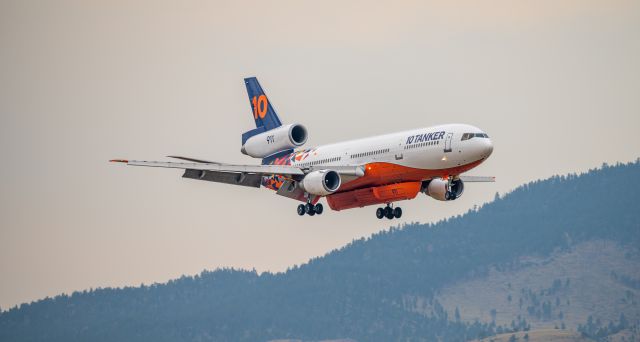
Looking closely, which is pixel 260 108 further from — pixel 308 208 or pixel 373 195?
pixel 373 195

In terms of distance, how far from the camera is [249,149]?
3588 inches

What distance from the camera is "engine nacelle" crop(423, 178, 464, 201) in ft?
262

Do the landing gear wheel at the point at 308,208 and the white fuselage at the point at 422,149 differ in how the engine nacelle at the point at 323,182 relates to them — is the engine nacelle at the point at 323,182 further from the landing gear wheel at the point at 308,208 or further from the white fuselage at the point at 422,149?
the landing gear wheel at the point at 308,208

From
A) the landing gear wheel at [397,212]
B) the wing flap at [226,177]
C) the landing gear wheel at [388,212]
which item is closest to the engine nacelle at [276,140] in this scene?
the wing flap at [226,177]

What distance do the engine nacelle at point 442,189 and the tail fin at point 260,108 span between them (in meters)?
14.7

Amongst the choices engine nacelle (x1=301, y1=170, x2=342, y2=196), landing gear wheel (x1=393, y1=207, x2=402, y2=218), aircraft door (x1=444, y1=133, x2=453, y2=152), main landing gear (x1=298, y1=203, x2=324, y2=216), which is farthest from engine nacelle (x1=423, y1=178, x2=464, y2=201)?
main landing gear (x1=298, y1=203, x2=324, y2=216)

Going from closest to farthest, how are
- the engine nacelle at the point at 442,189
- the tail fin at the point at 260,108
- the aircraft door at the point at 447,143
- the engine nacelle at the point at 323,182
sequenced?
1. the aircraft door at the point at 447,143
2. the engine nacelle at the point at 323,182
3. the engine nacelle at the point at 442,189
4. the tail fin at the point at 260,108

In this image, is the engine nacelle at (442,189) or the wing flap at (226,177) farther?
the wing flap at (226,177)

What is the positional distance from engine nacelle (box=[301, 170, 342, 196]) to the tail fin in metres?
12.7

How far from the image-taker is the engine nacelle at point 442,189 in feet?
Result: 262

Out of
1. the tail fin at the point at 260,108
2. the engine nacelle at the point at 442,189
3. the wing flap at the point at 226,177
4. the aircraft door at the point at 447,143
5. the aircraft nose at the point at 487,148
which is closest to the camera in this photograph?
the aircraft nose at the point at 487,148

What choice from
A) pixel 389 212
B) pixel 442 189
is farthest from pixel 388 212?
pixel 442 189

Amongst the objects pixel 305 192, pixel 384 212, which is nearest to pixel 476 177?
pixel 384 212

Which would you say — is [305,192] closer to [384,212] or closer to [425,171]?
[384,212]
